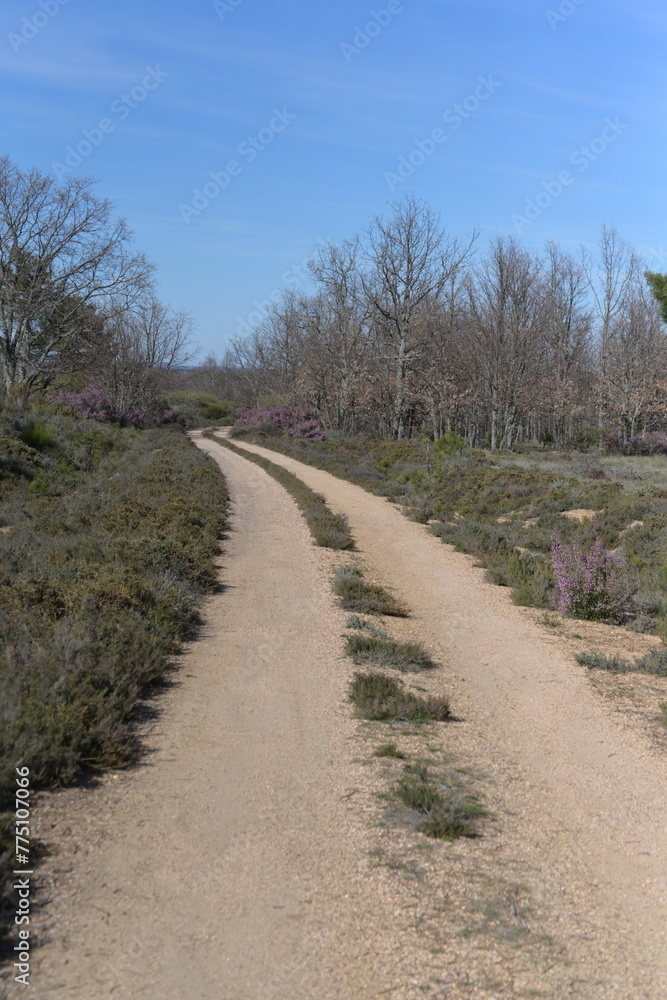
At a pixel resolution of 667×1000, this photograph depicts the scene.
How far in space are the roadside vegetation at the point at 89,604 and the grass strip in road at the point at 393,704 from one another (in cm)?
189

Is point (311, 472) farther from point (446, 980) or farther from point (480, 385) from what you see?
point (446, 980)

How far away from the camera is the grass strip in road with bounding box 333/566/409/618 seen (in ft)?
34.4

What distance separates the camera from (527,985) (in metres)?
3.36

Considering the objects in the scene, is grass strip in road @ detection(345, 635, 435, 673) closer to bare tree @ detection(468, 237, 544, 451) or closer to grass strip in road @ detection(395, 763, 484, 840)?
grass strip in road @ detection(395, 763, 484, 840)

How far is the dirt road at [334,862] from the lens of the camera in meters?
3.38

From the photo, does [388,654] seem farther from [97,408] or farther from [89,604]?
[97,408]

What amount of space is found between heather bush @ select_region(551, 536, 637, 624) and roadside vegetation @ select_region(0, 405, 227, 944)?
5185 millimetres

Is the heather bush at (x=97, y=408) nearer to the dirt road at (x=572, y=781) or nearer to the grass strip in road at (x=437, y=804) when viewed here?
the dirt road at (x=572, y=781)

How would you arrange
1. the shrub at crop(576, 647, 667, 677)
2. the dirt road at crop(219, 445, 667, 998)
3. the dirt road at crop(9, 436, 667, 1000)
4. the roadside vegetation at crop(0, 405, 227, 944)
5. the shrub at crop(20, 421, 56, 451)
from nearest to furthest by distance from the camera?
the dirt road at crop(9, 436, 667, 1000), the dirt road at crop(219, 445, 667, 998), the roadside vegetation at crop(0, 405, 227, 944), the shrub at crop(576, 647, 667, 677), the shrub at crop(20, 421, 56, 451)

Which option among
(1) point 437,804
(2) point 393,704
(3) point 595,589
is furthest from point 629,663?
(1) point 437,804

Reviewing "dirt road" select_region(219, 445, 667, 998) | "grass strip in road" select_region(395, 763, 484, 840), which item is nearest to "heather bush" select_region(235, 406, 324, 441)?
"dirt road" select_region(219, 445, 667, 998)

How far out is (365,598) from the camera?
10.8 m

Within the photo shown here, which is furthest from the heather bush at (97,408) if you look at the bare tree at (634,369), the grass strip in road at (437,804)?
the grass strip in road at (437,804)

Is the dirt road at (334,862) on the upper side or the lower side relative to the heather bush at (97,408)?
lower
